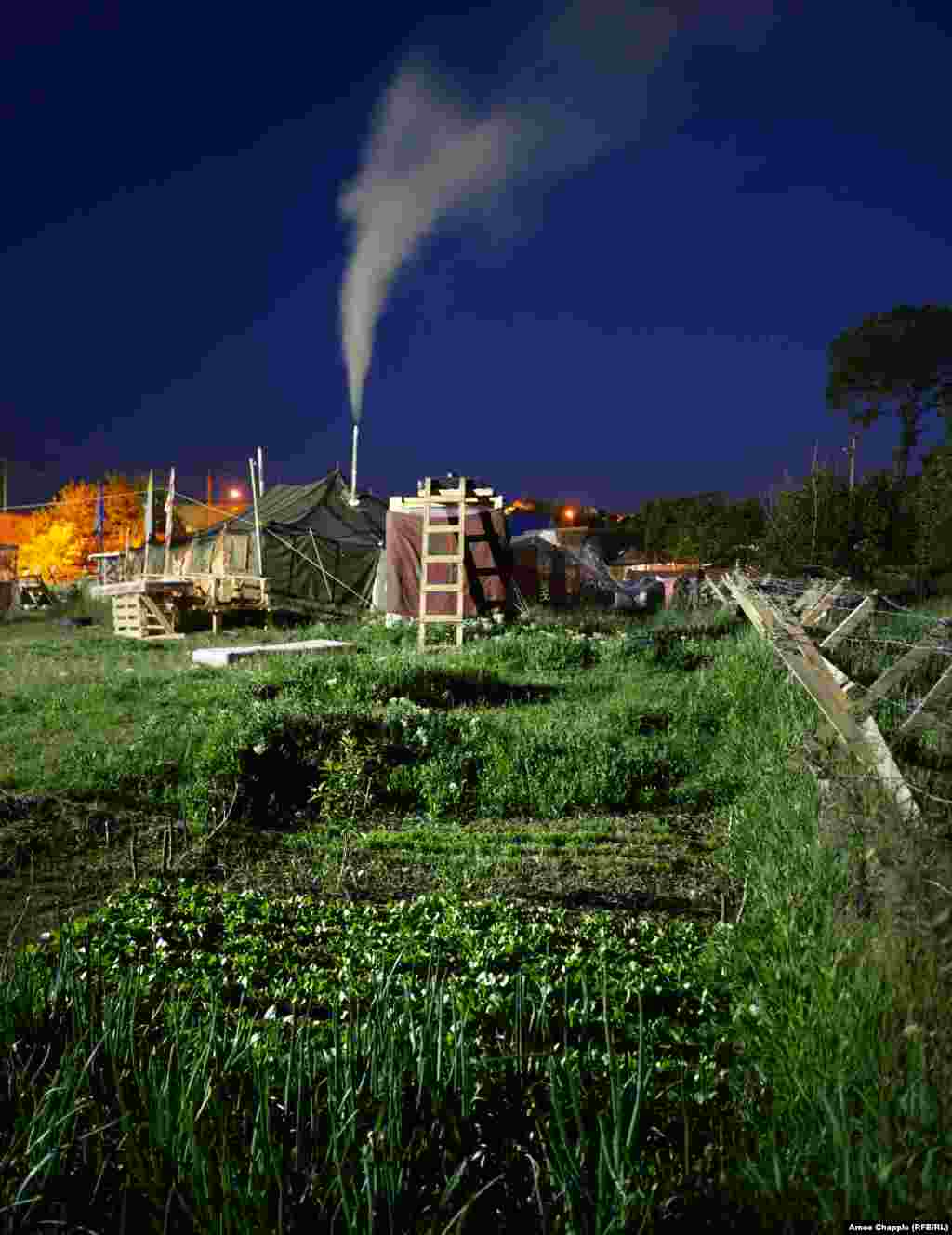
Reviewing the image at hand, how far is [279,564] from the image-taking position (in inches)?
945

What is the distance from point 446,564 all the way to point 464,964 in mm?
14379

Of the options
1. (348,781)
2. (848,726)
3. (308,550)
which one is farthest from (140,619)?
(848,726)

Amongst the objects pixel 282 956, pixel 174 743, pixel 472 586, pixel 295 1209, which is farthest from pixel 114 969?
pixel 472 586

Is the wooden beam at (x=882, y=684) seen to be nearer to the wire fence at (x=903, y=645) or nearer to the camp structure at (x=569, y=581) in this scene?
the wire fence at (x=903, y=645)

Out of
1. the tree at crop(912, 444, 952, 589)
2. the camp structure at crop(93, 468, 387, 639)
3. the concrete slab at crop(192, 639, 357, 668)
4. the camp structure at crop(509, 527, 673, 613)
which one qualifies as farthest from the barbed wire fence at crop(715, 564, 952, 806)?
the camp structure at crop(93, 468, 387, 639)

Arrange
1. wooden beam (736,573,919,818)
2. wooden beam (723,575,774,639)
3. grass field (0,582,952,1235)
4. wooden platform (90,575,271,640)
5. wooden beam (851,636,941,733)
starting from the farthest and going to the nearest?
wooden platform (90,575,271,640)
wooden beam (723,575,774,639)
wooden beam (851,636,941,733)
wooden beam (736,573,919,818)
grass field (0,582,952,1235)

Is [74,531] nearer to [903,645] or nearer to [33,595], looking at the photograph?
[33,595]

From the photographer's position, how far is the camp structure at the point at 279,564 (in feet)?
66.4

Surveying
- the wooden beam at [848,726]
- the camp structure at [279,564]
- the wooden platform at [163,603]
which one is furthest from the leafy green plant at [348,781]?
the camp structure at [279,564]

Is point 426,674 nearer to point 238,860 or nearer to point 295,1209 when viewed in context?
point 238,860

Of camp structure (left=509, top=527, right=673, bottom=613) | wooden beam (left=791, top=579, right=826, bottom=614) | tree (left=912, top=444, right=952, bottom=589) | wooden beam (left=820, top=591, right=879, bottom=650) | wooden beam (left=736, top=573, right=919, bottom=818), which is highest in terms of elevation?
tree (left=912, top=444, right=952, bottom=589)

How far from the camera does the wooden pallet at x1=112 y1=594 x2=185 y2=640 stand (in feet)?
63.4

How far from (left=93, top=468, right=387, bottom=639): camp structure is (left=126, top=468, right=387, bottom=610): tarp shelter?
0.02m

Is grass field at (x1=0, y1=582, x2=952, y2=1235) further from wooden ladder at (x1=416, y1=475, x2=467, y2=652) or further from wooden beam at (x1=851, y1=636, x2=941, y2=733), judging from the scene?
wooden ladder at (x1=416, y1=475, x2=467, y2=652)
